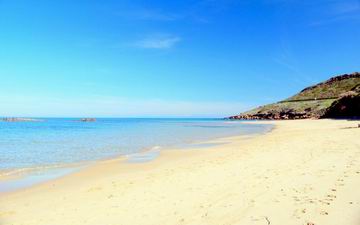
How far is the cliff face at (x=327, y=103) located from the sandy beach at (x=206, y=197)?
51477 mm

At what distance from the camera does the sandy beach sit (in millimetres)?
6410

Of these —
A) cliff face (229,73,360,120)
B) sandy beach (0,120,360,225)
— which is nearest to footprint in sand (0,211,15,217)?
sandy beach (0,120,360,225)

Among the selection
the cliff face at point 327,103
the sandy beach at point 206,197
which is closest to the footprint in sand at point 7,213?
the sandy beach at point 206,197

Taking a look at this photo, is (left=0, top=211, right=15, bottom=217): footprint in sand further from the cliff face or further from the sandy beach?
the cliff face

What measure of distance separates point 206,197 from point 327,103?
84.6m

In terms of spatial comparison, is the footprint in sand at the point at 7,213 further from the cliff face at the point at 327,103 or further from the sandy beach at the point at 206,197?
the cliff face at the point at 327,103

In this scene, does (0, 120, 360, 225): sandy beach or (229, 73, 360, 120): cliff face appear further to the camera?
(229, 73, 360, 120): cliff face

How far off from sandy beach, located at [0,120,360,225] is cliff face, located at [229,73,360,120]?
5148 centimetres

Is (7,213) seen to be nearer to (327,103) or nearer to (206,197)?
(206,197)

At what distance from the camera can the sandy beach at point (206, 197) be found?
21.0 feet

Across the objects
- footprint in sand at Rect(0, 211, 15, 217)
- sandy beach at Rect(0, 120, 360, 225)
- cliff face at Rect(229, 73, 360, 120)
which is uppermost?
cliff face at Rect(229, 73, 360, 120)

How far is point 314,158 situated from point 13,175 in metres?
11.9

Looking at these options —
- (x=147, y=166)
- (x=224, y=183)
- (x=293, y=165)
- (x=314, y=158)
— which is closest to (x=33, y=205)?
(x=224, y=183)

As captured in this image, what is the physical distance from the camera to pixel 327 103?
3292 inches
